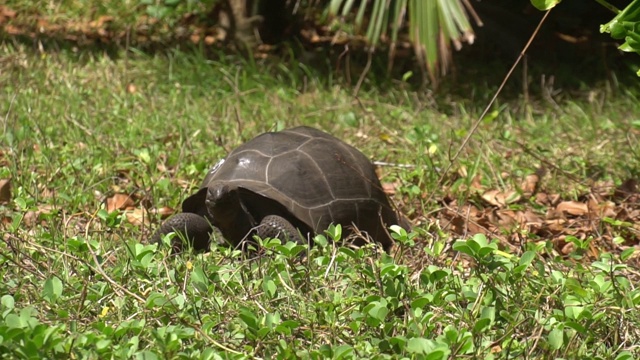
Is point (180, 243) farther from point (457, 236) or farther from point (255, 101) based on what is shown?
point (255, 101)

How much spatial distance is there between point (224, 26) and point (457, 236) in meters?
4.13

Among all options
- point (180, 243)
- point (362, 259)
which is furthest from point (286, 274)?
point (180, 243)

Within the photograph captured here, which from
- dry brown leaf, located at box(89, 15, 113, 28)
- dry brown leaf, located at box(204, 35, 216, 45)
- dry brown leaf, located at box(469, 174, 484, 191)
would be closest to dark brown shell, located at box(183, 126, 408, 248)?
dry brown leaf, located at box(469, 174, 484, 191)

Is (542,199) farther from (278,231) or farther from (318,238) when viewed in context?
(318,238)

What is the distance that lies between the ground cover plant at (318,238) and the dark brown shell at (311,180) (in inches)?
10.0

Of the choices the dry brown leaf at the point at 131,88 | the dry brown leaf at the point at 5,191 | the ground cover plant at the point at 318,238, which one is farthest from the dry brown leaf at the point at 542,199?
the dry brown leaf at the point at 131,88

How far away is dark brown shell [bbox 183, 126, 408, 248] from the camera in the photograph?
3611 millimetres

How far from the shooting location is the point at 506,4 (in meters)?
7.36

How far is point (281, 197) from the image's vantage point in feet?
11.7

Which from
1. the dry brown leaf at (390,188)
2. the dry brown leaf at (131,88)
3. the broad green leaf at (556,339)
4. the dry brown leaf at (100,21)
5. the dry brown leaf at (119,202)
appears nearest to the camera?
the broad green leaf at (556,339)

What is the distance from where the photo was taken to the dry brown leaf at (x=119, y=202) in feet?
13.8

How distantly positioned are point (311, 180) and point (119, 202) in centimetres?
105

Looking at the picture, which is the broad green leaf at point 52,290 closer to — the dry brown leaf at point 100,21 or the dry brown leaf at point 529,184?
the dry brown leaf at point 529,184

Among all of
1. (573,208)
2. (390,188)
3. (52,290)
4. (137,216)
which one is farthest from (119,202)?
(573,208)
